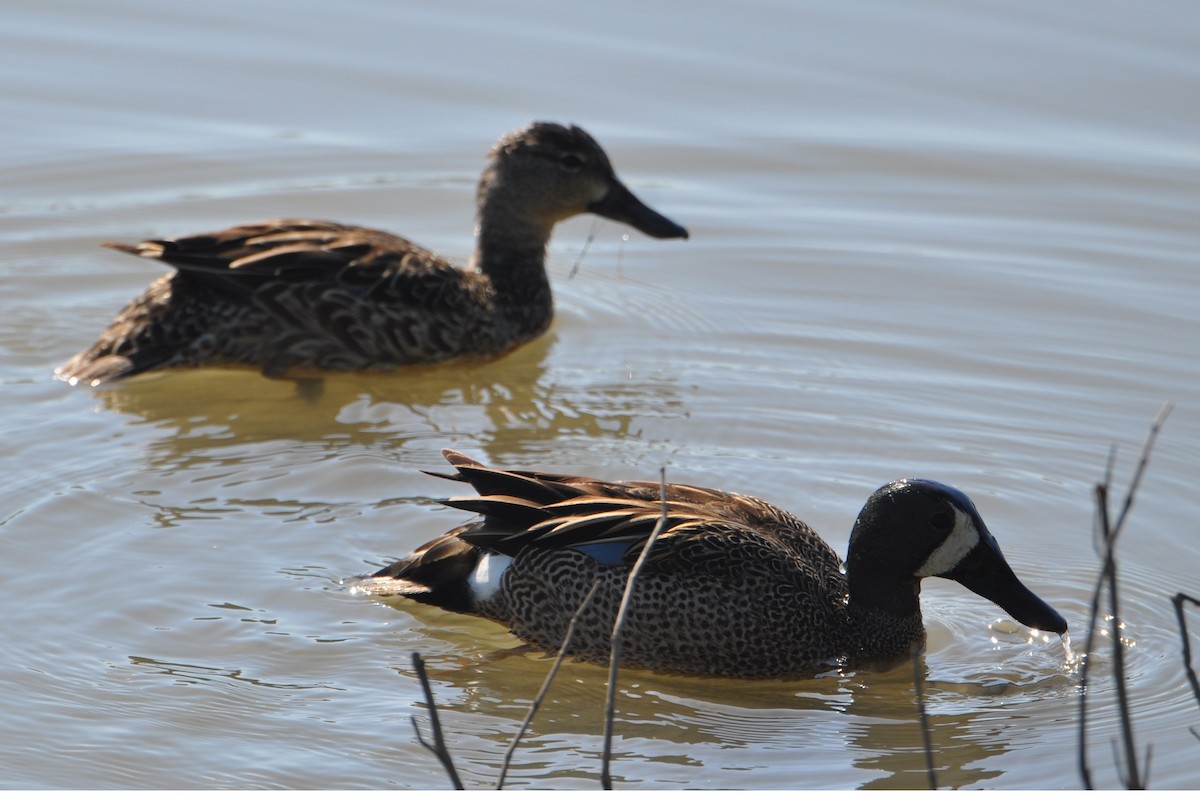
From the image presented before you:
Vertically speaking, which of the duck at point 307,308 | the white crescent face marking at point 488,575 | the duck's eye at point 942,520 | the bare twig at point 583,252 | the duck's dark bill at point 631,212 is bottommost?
the white crescent face marking at point 488,575

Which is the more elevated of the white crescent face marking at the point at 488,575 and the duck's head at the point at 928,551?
the duck's head at the point at 928,551

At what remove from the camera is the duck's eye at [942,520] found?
666cm

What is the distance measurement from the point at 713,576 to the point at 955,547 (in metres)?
0.93

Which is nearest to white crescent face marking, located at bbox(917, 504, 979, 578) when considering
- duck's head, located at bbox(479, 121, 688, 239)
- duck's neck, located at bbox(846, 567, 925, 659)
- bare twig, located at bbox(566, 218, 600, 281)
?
duck's neck, located at bbox(846, 567, 925, 659)

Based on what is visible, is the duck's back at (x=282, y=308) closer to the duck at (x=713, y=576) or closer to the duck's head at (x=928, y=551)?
the duck at (x=713, y=576)

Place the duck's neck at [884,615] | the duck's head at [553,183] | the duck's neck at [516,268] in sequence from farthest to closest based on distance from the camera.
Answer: the duck's head at [553,183] < the duck's neck at [516,268] < the duck's neck at [884,615]

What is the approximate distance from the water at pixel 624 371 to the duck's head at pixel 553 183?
52 cm

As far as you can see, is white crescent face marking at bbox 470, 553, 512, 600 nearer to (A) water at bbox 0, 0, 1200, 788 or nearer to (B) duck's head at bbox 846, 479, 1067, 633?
(A) water at bbox 0, 0, 1200, 788

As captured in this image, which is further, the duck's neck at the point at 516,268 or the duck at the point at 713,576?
the duck's neck at the point at 516,268

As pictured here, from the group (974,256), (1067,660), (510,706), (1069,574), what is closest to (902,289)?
(974,256)

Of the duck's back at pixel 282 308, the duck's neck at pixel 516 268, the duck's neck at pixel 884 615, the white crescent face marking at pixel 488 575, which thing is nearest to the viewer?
the duck's neck at pixel 884 615

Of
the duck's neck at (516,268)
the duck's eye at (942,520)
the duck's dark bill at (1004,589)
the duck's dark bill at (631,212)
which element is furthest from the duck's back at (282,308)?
the duck's dark bill at (1004,589)

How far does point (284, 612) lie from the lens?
22.7ft

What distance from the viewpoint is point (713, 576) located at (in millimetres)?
6691
